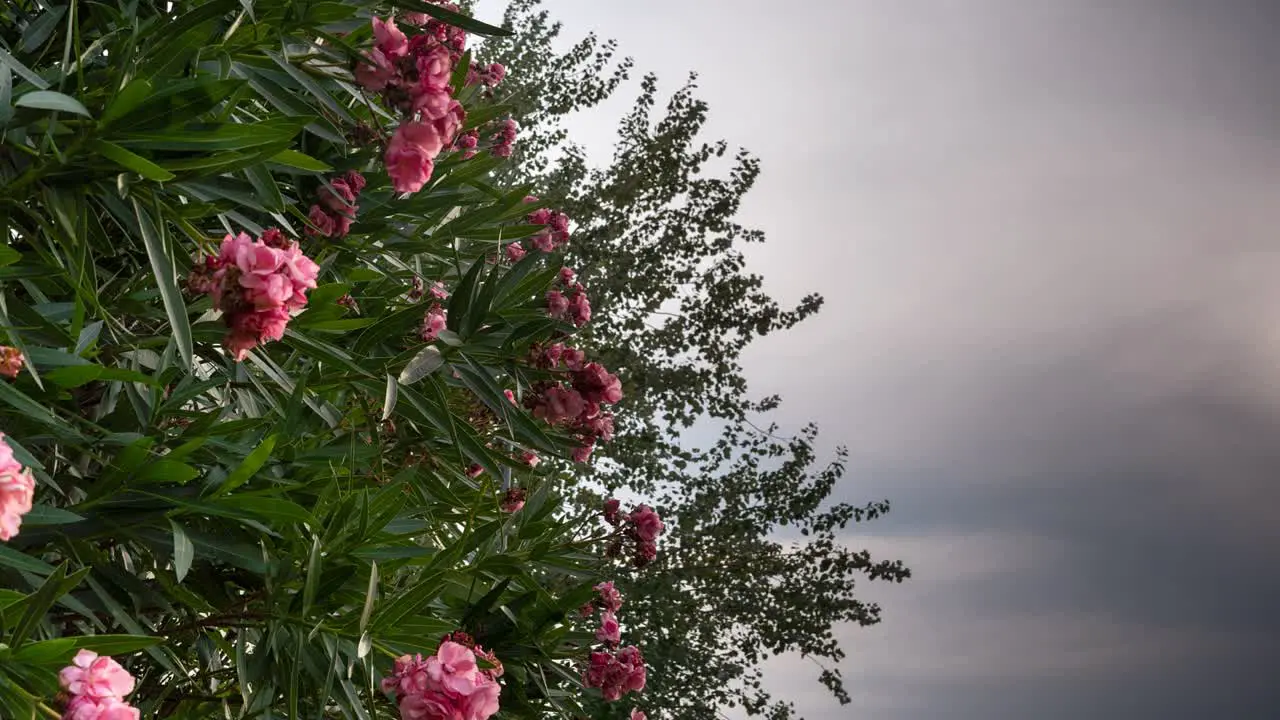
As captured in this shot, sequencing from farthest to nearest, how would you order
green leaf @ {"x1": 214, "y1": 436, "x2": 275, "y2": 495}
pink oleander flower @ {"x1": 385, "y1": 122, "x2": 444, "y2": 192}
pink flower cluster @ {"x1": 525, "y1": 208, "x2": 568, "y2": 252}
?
pink flower cluster @ {"x1": 525, "y1": 208, "x2": 568, "y2": 252}
pink oleander flower @ {"x1": 385, "y1": 122, "x2": 444, "y2": 192}
green leaf @ {"x1": 214, "y1": 436, "x2": 275, "y2": 495}

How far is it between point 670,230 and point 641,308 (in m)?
0.55

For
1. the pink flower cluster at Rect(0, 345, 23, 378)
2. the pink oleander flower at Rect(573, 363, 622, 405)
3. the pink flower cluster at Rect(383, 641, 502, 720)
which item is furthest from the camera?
the pink oleander flower at Rect(573, 363, 622, 405)

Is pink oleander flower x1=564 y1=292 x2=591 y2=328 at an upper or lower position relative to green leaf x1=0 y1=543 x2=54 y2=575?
upper

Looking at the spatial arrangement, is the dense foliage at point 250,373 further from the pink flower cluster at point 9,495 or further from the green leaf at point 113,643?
the pink flower cluster at point 9,495

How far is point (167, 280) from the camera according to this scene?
205 cm

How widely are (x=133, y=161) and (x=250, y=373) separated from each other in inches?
29.8

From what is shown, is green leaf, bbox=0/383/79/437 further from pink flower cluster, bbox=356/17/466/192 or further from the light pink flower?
the light pink flower

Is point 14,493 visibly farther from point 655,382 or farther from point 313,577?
point 655,382

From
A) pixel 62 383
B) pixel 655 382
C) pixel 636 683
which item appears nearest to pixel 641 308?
pixel 655 382

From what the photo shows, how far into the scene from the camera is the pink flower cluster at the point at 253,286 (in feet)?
6.06

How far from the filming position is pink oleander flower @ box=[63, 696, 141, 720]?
1573 millimetres

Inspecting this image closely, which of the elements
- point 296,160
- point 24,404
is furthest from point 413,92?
point 24,404

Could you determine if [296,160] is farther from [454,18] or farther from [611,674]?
[611,674]

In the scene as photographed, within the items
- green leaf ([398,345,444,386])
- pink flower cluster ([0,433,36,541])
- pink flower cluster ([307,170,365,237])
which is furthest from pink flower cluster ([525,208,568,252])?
pink flower cluster ([0,433,36,541])
